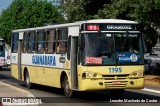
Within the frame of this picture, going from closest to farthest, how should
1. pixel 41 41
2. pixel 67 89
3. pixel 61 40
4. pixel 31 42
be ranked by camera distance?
pixel 67 89 < pixel 61 40 < pixel 41 41 < pixel 31 42

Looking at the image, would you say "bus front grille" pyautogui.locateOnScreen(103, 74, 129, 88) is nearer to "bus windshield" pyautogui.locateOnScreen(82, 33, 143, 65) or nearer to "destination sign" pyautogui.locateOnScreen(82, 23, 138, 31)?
"bus windshield" pyautogui.locateOnScreen(82, 33, 143, 65)

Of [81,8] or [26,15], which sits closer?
[81,8]

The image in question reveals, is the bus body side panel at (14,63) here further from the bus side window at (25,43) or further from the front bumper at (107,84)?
the front bumper at (107,84)

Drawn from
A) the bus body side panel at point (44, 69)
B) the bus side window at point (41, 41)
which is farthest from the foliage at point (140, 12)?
the bus body side panel at point (44, 69)

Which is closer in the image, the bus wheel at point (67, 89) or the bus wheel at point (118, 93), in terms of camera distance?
the bus wheel at point (67, 89)

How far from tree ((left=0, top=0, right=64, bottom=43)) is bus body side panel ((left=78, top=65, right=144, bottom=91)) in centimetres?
5458

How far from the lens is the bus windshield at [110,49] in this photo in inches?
621

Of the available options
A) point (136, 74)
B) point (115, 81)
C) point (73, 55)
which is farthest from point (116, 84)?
point (73, 55)

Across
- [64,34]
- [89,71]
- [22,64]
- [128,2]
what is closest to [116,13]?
[128,2]

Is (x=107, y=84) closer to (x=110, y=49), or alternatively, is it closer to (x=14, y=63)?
(x=110, y=49)

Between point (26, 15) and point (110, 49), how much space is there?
58832 millimetres

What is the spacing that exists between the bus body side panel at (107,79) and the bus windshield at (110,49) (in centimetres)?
20

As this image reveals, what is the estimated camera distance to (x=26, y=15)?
73750mm

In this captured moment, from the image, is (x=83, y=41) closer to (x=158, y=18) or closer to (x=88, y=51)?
(x=88, y=51)
